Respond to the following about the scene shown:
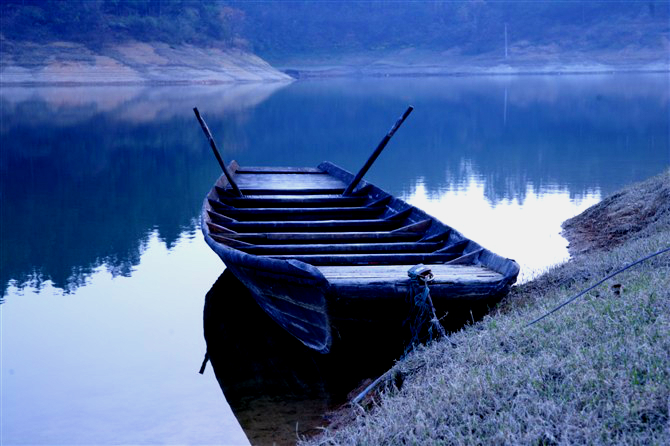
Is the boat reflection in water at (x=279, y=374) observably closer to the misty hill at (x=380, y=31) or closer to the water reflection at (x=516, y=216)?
the water reflection at (x=516, y=216)

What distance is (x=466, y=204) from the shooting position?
14742 mm

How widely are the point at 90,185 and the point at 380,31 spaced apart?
240 ft

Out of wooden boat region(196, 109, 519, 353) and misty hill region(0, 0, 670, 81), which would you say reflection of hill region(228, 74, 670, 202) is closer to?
wooden boat region(196, 109, 519, 353)

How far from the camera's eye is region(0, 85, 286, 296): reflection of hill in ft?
36.6

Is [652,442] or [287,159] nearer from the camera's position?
[652,442]

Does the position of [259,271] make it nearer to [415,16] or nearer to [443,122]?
[443,122]

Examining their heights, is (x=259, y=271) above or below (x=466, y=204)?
above

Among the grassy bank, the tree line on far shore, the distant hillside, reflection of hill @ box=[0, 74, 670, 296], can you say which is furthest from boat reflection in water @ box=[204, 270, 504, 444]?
the distant hillside

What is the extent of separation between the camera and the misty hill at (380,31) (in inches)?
2287

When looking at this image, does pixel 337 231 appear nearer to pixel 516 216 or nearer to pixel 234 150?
pixel 516 216

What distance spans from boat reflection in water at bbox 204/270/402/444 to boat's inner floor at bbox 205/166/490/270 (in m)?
0.74

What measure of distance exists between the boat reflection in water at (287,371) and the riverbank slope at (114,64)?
4456 centimetres

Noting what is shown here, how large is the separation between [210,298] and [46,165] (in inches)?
490

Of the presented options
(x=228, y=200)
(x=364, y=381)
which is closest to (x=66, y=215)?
(x=228, y=200)
